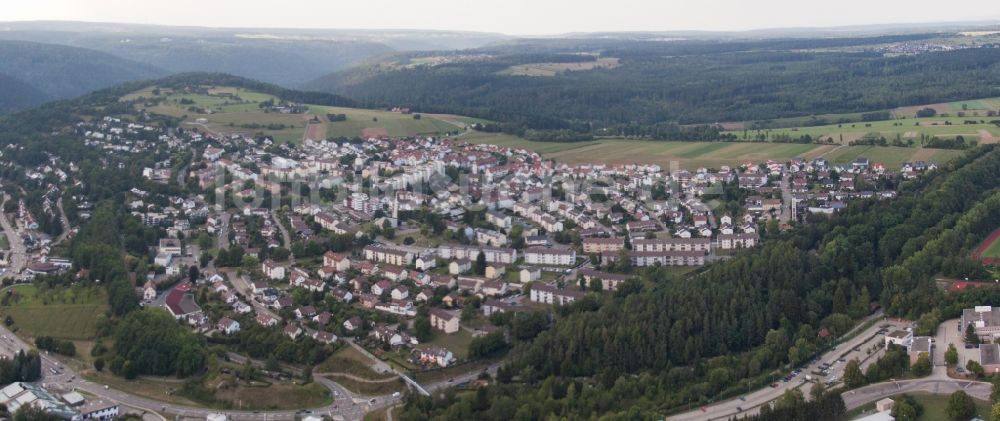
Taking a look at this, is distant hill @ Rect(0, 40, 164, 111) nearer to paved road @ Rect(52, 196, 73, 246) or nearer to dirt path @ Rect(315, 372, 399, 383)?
paved road @ Rect(52, 196, 73, 246)

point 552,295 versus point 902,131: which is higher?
point 902,131

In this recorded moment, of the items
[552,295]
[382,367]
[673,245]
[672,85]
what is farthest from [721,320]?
[672,85]

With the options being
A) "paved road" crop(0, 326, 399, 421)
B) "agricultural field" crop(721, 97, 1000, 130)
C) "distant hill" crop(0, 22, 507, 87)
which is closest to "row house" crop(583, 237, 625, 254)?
"paved road" crop(0, 326, 399, 421)

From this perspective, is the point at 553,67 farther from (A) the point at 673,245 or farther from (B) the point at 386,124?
(A) the point at 673,245

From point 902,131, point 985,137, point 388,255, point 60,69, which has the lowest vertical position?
point 60,69

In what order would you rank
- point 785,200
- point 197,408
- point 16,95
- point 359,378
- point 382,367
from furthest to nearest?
1. point 16,95
2. point 785,200
3. point 382,367
4. point 359,378
5. point 197,408

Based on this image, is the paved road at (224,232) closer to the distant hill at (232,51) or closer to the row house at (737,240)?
the row house at (737,240)

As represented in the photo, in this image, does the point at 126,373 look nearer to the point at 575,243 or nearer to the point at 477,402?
the point at 477,402
